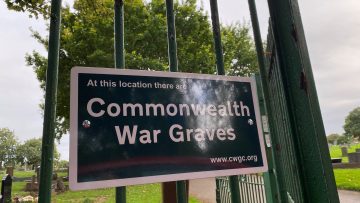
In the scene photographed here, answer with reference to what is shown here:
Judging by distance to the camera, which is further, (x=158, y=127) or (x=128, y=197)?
(x=128, y=197)

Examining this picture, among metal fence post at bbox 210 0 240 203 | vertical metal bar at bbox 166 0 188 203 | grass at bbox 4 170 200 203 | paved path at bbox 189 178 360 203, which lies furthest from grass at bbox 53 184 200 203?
vertical metal bar at bbox 166 0 188 203

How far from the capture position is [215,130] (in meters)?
1.30

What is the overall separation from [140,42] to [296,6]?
11686mm

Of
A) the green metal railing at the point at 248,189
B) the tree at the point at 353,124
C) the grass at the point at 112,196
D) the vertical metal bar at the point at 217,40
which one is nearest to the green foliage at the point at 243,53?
the grass at the point at 112,196

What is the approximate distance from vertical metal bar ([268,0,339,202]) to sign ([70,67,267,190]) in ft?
1.18

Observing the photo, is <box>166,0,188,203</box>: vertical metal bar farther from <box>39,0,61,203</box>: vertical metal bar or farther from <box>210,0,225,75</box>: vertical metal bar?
<box>39,0,61,203</box>: vertical metal bar

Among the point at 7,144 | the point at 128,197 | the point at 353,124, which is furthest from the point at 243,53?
the point at 7,144

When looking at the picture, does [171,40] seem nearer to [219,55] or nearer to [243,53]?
[219,55]

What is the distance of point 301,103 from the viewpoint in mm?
979

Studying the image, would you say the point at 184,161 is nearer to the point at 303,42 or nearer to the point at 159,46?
the point at 303,42

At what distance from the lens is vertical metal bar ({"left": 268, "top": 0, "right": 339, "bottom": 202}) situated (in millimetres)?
943

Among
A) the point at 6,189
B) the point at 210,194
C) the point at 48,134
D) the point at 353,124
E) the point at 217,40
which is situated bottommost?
the point at 210,194

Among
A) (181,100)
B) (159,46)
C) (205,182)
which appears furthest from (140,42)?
(181,100)

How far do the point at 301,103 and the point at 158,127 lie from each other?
58 cm
